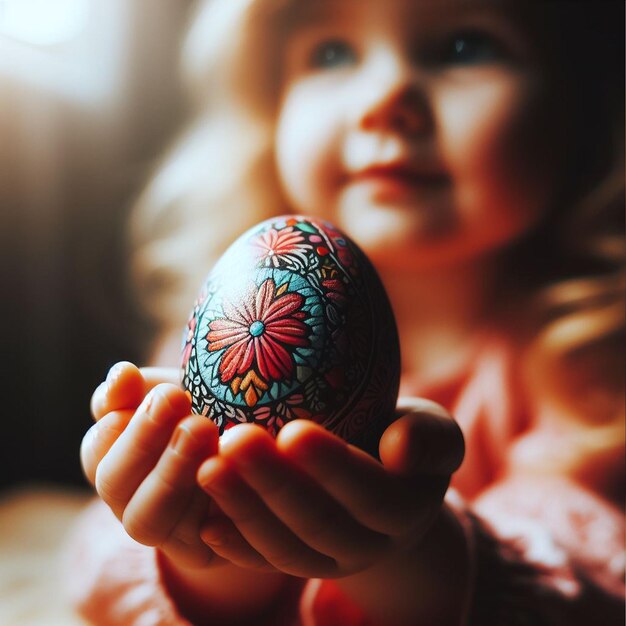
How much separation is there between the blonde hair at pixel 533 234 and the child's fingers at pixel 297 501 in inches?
18.2

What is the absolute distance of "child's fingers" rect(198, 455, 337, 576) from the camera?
407 millimetres

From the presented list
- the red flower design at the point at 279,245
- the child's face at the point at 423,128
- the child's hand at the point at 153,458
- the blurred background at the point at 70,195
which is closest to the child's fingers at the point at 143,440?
the child's hand at the point at 153,458

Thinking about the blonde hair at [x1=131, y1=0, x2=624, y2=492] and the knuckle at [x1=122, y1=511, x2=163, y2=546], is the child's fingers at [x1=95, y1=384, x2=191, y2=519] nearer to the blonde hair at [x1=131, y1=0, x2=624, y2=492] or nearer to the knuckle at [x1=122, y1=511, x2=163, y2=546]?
the knuckle at [x1=122, y1=511, x2=163, y2=546]

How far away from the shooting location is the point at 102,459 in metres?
0.47

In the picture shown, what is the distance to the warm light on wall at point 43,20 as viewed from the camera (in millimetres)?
984

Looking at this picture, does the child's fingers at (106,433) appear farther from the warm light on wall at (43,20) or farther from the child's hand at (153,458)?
the warm light on wall at (43,20)

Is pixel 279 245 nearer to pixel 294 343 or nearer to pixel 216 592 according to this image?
pixel 294 343

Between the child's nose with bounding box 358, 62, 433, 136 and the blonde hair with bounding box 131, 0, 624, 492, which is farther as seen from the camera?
the blonde hair with bounding box 131, 0, 624, 492

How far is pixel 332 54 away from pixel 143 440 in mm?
604

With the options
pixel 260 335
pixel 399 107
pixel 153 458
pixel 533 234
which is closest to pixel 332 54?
pixel 399 107

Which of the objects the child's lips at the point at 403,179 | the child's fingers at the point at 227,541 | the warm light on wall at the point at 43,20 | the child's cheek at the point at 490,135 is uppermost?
the warm light on wall at the point at 43,20

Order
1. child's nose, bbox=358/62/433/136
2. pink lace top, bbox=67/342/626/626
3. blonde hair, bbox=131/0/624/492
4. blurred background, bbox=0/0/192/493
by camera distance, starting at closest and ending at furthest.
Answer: pink lace top, bbox=67/342/626/626
child's nose, bbox=358/62/433/136
blonde hair, bbox=131/0/624/492
blurred background, bbox=0/0/192/493

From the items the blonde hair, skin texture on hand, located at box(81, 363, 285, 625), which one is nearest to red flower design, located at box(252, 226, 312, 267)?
skin texture on hand, located at box(81, 363, 285, 625)

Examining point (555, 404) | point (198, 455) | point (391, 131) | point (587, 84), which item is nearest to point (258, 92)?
point (391, 131)
